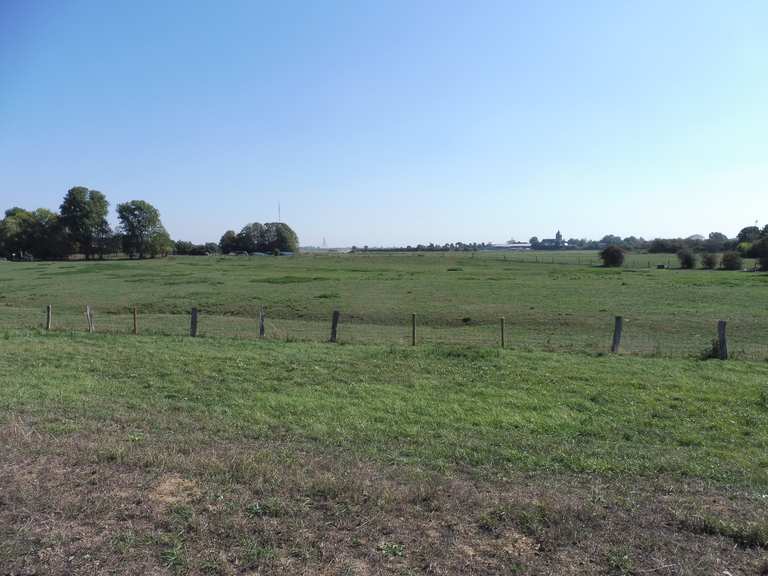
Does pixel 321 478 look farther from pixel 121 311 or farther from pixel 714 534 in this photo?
pixel 121 311

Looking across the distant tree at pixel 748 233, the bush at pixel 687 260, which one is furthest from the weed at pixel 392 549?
the distant tree at pixel 748 233

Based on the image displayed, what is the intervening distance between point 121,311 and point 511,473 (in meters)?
35.8

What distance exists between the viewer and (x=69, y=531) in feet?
14.3

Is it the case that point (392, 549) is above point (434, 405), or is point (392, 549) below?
above

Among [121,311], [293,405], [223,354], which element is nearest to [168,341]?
[223,354]

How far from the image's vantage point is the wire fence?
2053 centimetres

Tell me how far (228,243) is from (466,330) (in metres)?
166

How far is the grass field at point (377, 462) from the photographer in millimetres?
4211

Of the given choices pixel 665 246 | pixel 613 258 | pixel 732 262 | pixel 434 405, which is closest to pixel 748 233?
pixel 665 246

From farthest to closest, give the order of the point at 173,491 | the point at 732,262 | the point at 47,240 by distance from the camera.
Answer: the point at 47,240, the point at 732,262, the point at 173,491

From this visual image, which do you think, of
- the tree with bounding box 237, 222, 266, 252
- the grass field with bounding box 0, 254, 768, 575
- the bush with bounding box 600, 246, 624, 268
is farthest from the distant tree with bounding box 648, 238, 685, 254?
the grass field with bounding box 0, 254, 768, 575

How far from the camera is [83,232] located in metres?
124

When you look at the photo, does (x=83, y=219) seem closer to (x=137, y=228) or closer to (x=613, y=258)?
(x=137, y=228)

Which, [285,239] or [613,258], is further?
[285,239]
